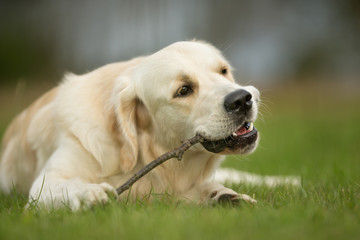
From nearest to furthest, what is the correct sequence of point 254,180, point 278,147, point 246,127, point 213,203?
1. point 213,203
2. point 246,127
3. point 254,180
4. point 278,147

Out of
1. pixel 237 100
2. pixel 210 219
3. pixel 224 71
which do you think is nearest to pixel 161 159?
Answer: pixel 237 100

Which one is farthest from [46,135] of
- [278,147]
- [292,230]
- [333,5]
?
[333,5]

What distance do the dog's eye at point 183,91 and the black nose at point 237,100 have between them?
0.36 m

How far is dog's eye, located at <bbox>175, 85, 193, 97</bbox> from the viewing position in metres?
2.91

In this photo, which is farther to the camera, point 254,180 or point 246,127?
point 254,180

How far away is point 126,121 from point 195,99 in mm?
551

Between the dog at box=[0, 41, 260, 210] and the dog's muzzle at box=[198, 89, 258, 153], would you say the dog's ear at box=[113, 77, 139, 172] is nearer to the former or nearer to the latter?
the dog at box=[0, 41, 260, 210]

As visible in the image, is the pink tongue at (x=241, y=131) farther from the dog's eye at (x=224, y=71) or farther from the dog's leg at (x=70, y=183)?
the dog's leg at (x=70, y=183)

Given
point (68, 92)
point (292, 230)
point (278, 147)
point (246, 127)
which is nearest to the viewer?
point (292, 230)

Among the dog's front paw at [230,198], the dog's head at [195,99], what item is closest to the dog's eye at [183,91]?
the dog's head at [195,99]

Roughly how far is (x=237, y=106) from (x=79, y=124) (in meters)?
1.22

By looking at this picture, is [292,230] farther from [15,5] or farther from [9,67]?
[15,5]

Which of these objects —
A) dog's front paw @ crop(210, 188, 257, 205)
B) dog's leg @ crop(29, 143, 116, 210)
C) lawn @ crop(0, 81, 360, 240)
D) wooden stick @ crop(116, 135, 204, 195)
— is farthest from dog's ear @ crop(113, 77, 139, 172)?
dog's front paw @ crop(210, 188, 257, 205)

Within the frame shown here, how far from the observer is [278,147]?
6.89 meters
